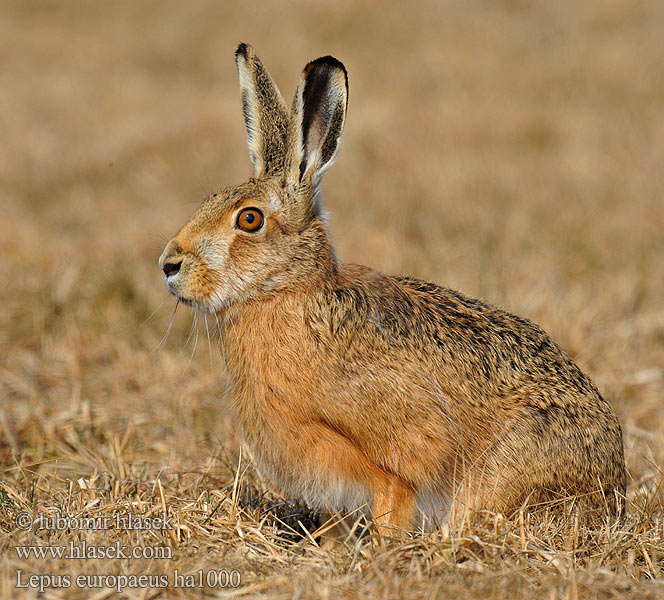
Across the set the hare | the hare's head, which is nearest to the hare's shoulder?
the hare

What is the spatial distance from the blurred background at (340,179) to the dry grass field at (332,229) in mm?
39

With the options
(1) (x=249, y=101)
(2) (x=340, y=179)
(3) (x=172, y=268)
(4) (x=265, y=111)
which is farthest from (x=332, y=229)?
(2) (x=340, y=179)

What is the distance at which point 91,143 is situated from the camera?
1197cm

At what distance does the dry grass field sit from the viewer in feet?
10.9

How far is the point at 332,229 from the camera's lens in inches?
265

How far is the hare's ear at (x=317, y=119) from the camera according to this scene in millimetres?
3863

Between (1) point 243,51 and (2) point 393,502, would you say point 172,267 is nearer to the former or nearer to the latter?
(1) point 243,51

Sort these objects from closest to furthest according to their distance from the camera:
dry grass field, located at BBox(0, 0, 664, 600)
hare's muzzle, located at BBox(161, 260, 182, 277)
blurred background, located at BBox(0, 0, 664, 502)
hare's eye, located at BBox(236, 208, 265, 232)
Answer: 1. dry grass field, located at BBox(0, 0, 664, 600)
2. hare's muzzle, located at BBox(161, 260, 182, 277)
3. hare's eye, located at BBox(236, 208, 265, 232)
4. blurred background, located at BBox(0, 0, 664, 502)

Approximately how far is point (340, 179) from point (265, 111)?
260 inches

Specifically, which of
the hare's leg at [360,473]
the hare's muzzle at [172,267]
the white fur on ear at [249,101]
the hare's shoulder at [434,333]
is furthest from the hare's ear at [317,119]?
the hare's leg at [360,473]

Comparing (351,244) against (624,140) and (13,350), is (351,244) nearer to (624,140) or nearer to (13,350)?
(13,350)

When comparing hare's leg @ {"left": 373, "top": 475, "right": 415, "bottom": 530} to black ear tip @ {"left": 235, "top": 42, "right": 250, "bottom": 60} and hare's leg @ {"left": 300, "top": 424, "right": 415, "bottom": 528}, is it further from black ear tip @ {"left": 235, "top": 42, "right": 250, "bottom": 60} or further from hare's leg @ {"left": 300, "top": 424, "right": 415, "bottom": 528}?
black ear tip @ {"left": 235, "top": 42, "right": 250, "bottom": 60}

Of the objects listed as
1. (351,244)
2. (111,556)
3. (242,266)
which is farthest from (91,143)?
(111,556)

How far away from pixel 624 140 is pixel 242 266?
9.21 meters
